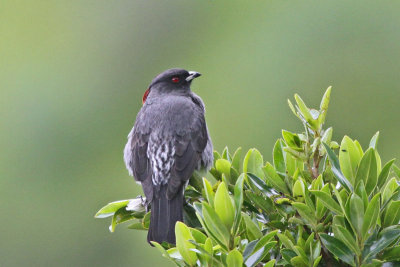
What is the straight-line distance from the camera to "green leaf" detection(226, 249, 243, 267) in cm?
326

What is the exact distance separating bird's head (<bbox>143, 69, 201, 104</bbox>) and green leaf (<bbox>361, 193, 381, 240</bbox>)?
13.5 feet

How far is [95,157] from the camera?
65.9 ft

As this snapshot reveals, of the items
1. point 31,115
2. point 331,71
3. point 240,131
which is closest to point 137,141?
point 240,131

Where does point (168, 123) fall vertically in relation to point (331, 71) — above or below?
above

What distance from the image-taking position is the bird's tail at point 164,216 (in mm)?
4777

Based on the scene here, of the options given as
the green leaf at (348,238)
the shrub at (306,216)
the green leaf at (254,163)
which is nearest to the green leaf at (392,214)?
the shrub at (306,216)

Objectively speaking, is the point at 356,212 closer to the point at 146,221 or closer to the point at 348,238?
the point at 348,238

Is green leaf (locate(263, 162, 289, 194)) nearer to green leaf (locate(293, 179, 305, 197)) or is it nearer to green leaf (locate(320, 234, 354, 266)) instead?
green leaf (locate(293, 179, 305, 197))

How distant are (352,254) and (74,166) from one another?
668 inches

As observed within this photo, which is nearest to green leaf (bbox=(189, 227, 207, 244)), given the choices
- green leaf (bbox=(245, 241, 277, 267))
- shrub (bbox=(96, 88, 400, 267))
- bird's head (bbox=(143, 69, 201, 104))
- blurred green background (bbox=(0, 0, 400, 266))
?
shrub (bbox=(96, 88, 400, 267))

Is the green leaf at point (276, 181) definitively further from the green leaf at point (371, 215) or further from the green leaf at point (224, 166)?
the green leaf at point (371, 215)

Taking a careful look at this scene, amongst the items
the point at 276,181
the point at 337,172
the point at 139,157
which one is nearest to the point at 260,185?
the point at 276,181

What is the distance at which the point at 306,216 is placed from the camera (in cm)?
353

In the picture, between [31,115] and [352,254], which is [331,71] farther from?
[352,254]
